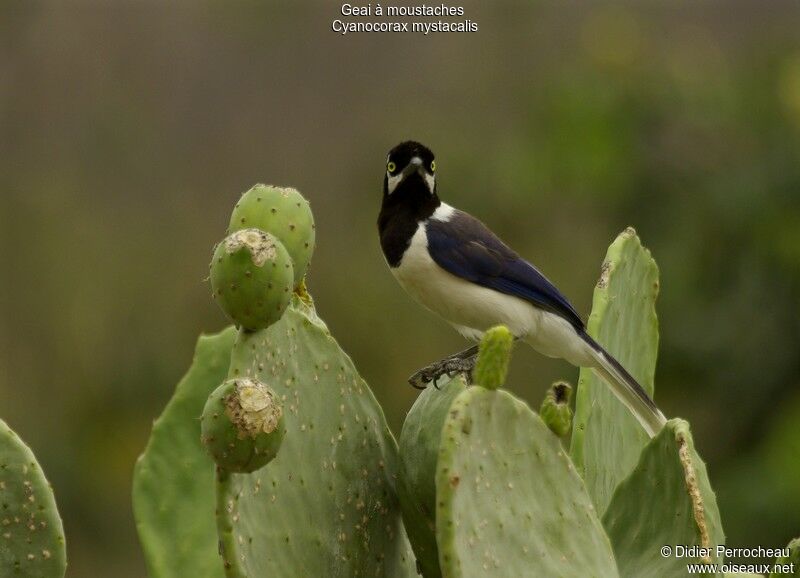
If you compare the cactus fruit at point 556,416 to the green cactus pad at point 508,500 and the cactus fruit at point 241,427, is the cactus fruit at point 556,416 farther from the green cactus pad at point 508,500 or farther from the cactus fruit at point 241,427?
the cactus fruit at point 241,427

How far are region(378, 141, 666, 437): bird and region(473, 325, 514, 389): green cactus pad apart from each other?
45.1 inches

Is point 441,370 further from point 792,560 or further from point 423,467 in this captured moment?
point 792,560

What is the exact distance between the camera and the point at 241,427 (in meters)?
2.21

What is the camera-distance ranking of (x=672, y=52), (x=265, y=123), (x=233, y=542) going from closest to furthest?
(x=233, y=542) → (x=672, y=52) → (x=265, y=123)

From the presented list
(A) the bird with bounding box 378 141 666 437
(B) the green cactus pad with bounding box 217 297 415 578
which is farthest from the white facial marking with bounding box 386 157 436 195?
(B) the green cactus pad with bounding box 217 297 415 578

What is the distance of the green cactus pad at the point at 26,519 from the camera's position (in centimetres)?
261

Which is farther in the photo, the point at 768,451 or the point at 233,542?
the point at 768,451

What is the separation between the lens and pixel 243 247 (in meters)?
2.41

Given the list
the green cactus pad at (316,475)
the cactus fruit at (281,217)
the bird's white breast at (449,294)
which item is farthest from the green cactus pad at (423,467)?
the bird's white breast at (449,294)

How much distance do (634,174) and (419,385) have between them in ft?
20.8

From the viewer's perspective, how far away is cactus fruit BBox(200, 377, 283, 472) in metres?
2.22

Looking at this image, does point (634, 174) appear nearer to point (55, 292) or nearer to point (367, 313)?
point (367, 313)

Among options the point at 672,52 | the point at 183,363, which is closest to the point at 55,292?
the point at 183,363

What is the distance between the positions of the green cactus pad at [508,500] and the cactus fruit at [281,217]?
0.53 m
